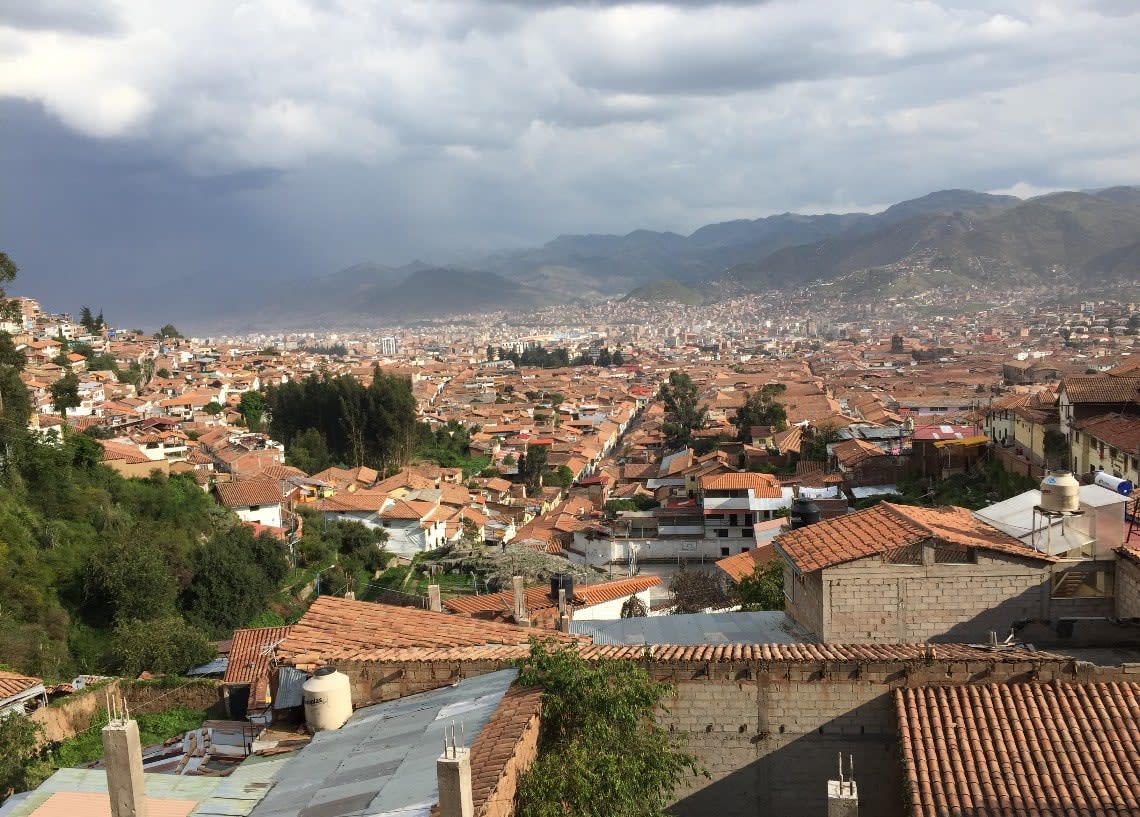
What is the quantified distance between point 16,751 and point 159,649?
6.24 meters

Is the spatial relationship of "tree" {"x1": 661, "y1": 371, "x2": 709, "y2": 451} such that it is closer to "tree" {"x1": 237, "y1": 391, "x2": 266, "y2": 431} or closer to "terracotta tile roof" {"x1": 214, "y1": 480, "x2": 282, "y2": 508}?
"terracotta tile roof" {"x1": 214, "y1": 480, "x2": 282, "y2": 508}

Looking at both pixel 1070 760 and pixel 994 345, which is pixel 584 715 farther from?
pixel 994 345

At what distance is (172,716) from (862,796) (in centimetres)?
898

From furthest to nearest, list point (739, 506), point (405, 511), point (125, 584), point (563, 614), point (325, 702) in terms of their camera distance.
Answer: point (405, 511) → point (739, 506) → point (125, 584) → point (563, 614) → point (325, 702)

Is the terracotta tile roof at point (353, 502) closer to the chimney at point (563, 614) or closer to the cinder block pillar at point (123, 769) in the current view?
the chimney at point (563, 614)

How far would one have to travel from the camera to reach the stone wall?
6.80 meters

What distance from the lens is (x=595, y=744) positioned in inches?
231

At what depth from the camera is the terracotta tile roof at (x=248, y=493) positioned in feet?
95.3

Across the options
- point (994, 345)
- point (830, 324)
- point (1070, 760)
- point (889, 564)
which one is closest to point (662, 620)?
point (889, 564)

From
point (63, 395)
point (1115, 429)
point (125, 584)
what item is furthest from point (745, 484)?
point (63, 395)

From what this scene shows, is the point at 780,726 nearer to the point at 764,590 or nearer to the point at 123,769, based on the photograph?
the point at 123,769

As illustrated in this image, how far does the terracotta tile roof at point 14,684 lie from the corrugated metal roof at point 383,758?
22.0 ft

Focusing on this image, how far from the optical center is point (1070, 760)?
575 cm

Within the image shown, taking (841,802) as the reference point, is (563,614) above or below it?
below
